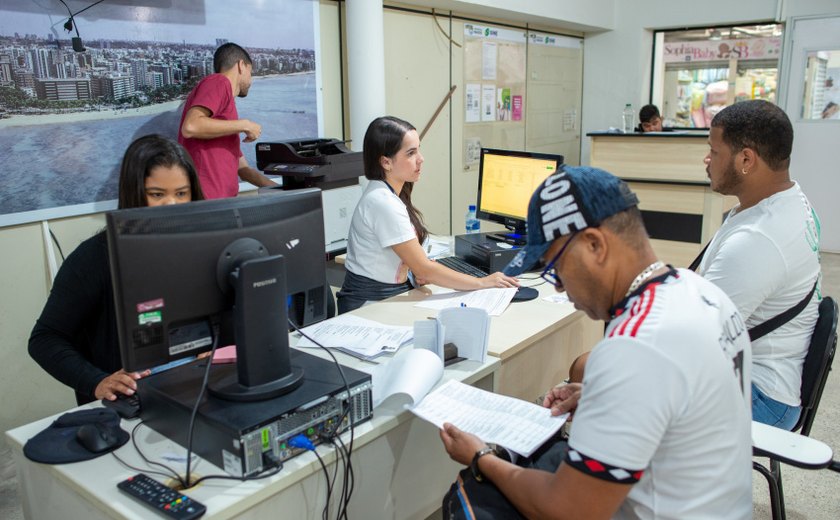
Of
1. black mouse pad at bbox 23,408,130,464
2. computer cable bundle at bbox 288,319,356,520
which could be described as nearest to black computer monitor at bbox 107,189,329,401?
computer cable bundle at bbox 288,319,356,520

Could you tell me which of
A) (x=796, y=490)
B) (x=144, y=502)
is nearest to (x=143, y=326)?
Answer: (x=144, y=502)

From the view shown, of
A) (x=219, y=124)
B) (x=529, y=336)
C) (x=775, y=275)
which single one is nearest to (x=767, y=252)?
(x=775, y=275)

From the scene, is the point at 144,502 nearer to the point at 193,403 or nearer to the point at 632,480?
the point at 193,403

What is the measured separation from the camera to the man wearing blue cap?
972 millimetres

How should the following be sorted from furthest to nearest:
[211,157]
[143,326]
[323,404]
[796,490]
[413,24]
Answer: [413,24]
[211,157]
[796,490]
[323,404]
[143,326]

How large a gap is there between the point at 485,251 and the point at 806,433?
1275 mm

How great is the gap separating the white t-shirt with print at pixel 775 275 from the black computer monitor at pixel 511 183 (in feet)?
3.14

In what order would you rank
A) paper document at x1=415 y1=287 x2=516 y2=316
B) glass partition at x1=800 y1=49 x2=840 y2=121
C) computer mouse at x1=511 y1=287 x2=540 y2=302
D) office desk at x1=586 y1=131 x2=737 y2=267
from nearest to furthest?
paper document at x1=415 y1=287 x2=516 y2=316, computer mouse at x1=511 y1=287 x2=540 y2=302, office desk at x1=586 y1=131 x2=737 y2=267, glass partition at x1=800 y1=49 x2=840 y2=121

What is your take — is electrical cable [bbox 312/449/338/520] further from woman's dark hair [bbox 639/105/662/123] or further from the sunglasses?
woman's dark hair [bbox 639/105/662/123]

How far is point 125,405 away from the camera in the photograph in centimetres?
150

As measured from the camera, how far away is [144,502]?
1.15 m

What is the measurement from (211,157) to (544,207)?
2.38m

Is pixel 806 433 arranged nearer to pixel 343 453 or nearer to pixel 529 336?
pixel 529 336

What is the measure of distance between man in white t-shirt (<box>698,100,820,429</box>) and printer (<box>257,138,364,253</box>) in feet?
5.65
